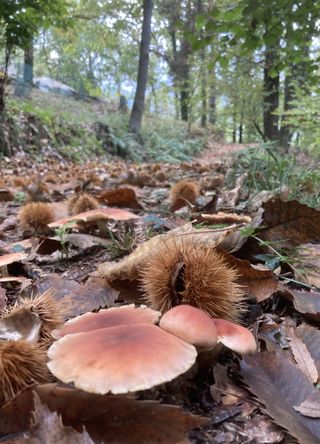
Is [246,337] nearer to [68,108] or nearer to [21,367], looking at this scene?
Result: [21,367]

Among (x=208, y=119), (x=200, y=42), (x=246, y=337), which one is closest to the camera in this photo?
(x=246, y=337)

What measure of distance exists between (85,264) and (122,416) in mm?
1585

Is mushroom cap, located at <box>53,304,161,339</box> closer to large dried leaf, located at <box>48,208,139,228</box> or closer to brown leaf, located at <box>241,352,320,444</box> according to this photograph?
brown leaf, located at <box>241,352,320,444</box>

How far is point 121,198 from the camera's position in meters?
3.68

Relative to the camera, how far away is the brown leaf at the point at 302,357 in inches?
46.7

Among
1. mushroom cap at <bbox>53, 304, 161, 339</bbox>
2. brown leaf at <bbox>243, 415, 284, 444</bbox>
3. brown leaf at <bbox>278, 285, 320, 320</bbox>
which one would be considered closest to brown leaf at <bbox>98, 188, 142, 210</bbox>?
brown leaf at <bbox>278, 285, 320, 320</bbox>

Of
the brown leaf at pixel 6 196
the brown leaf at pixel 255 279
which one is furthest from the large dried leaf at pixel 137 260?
the brown leaf at pixel 6 196

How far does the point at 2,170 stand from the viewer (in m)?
7.43

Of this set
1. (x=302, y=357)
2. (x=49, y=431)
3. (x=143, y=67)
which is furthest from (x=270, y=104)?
(x=49, y=431)

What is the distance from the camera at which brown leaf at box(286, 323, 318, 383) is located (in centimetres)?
118

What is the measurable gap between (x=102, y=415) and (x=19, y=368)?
246mm

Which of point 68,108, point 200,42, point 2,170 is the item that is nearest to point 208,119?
point 68,108

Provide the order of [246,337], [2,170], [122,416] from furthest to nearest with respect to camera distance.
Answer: [2,170], [246,337], [122,416]

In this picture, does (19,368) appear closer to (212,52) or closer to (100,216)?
(100,216)
